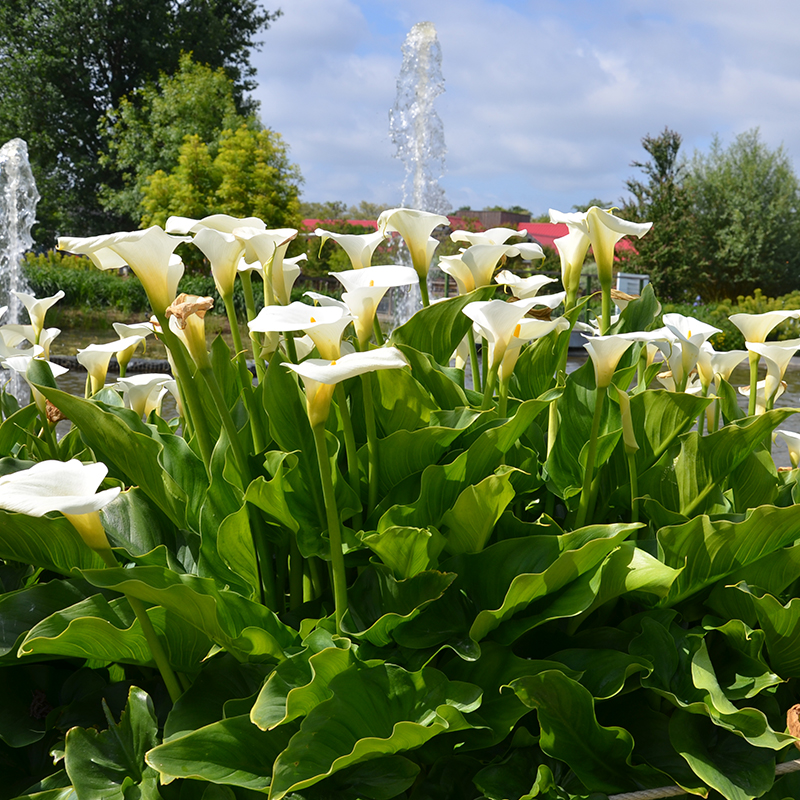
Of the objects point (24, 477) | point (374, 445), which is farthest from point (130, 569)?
point (374, 445)

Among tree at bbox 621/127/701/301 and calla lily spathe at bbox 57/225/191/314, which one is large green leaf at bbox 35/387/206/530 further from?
tree at bbox 621/127/701/301

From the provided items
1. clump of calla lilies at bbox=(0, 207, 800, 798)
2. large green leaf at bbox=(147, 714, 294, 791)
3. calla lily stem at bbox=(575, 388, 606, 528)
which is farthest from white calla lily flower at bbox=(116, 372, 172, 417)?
calla lily stem at bbox=(575, 388, 606, 528)

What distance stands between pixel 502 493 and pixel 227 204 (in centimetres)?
1814

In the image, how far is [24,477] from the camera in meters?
0.84

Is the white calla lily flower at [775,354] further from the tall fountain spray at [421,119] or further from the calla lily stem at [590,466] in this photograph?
the tall fountain spray at [421,119]

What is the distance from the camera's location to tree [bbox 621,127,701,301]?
61.5 feet

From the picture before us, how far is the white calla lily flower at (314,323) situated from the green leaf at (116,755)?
546mm

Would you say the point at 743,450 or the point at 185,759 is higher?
the point at 743,450

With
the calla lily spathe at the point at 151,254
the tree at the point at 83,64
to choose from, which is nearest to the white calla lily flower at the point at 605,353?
the calla lily spathe at the point at 151,254

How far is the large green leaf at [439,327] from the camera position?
3.97 ft

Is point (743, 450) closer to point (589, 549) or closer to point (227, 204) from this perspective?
point (589, 549)

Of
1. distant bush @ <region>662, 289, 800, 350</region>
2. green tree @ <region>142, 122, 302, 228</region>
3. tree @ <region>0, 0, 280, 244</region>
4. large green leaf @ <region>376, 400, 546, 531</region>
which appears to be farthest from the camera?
tree @ <region>0, 0, 280, 244</region>

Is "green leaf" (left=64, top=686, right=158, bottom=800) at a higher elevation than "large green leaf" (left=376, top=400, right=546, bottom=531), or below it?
below

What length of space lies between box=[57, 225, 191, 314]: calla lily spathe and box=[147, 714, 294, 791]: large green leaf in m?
0.54
